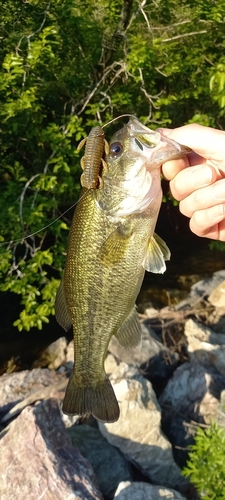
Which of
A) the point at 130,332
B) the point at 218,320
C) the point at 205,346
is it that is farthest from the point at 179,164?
the point at 218,320

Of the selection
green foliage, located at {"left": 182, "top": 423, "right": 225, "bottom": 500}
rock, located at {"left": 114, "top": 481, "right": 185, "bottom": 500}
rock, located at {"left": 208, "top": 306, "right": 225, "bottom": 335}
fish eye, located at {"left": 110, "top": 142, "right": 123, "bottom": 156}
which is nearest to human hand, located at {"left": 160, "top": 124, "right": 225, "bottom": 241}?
fish eye, located at {"left": 110, "top": 142, "right": 123, "bottom": 156}

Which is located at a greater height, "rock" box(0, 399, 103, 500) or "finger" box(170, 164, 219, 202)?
"finger" box(170, 164, 219, 202)

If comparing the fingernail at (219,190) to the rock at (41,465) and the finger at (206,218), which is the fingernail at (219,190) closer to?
the finger at (206,218)

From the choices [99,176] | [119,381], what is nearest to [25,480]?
[119,381]

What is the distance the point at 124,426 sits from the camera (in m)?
4.49

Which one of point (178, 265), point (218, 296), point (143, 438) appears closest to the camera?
point (143, 438)

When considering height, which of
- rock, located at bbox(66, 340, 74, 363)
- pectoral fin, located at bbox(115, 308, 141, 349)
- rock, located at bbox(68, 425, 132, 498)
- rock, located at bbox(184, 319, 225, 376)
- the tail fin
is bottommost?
rock, located at bbox(66, 340, 74, 363)

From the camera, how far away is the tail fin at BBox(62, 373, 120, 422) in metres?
2.60

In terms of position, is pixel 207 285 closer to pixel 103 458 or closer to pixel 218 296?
pixel 218 296

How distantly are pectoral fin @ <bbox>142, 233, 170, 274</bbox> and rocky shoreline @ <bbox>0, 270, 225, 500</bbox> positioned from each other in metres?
2.60

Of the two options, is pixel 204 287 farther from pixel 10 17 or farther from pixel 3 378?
pixel 10 17

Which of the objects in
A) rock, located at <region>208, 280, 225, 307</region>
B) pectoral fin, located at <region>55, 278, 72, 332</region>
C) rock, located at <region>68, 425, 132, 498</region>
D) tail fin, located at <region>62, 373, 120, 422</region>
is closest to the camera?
pectoral fin, located at <region>55, 278, 72, 332</region>

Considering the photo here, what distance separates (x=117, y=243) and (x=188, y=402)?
3.68 meters

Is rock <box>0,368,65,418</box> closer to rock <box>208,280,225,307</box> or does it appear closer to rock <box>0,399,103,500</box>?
rock <box>0,399,103,500</box>
